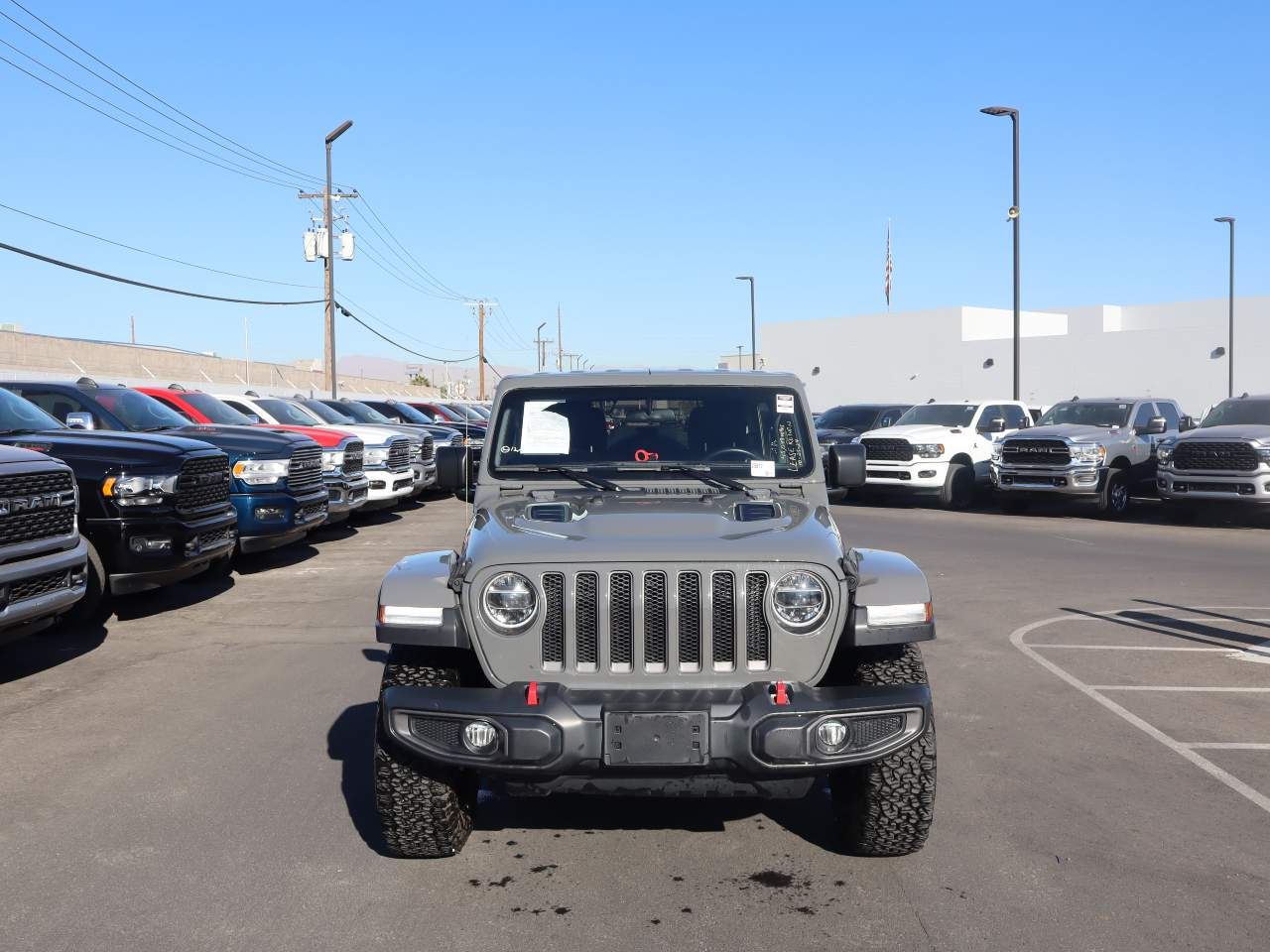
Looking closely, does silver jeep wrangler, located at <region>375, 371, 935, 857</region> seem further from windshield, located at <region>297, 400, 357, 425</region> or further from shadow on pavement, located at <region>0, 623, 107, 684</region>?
windshield, located at <region>297, 400, 357, 425</region>

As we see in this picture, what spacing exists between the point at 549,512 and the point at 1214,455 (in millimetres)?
15580

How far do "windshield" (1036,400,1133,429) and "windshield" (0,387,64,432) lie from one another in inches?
631

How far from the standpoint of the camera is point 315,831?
4980mm

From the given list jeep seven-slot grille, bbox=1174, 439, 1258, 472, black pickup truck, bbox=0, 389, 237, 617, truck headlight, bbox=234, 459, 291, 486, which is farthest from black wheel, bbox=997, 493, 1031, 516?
black pickup truck, bbox=0, 389, 237, 617

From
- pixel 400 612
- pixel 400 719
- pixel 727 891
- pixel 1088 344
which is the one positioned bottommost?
pixel 727 891

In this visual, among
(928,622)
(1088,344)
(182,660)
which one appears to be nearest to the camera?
(928,622)

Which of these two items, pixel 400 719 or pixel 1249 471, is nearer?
pixel 400 719

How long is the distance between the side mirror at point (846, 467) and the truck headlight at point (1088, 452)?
1452cm

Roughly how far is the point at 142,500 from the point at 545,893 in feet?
20.2

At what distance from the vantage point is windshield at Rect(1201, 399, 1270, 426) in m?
19.0

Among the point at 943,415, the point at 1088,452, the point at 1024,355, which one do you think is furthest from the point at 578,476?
the point at 1024,355

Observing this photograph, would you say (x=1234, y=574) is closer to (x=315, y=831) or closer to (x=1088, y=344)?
(x=315, y=831)

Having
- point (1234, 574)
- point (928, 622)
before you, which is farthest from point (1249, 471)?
Answer: point (928, 622)

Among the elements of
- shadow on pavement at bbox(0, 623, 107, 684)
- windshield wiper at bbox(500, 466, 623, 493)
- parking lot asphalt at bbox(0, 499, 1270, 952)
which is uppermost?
windshield wiper at bbox(500, 466, 623, 493)
